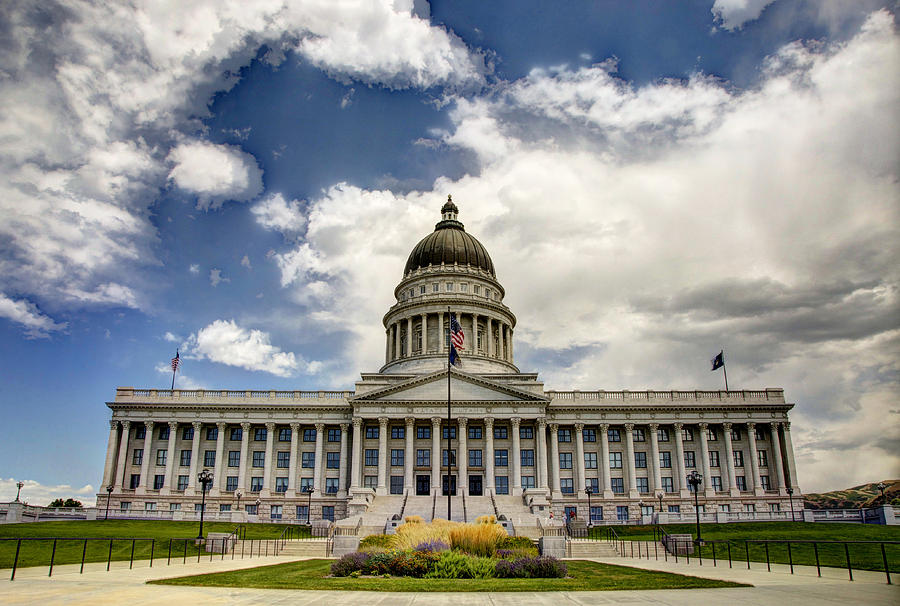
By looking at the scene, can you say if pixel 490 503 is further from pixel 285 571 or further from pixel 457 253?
pixel 457 253

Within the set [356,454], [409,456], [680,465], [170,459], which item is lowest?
[680,465]

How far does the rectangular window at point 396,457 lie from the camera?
241 feet

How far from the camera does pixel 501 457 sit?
7319 centimetres

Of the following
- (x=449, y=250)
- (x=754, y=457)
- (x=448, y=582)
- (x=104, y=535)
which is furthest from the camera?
(x=449, y=250)

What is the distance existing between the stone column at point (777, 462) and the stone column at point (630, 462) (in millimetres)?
16549

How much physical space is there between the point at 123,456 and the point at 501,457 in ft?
146

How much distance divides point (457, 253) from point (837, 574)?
7767 cm

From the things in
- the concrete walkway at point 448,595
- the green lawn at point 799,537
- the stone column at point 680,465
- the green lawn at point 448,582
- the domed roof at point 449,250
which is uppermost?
the domed roof at point 449,250

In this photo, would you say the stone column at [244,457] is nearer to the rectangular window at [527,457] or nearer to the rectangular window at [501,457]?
the rectangular window at [501,457]

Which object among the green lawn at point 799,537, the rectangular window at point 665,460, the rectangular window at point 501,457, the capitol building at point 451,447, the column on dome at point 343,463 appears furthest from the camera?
the rectangular window at point 665,460

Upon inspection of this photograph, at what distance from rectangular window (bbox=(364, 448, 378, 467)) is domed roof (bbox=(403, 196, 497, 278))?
108 ft

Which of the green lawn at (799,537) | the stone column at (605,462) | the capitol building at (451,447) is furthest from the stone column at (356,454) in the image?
the stone column at (605,462)

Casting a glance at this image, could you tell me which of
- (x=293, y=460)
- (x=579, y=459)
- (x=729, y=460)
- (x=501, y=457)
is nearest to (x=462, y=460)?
(x=501, y=457)

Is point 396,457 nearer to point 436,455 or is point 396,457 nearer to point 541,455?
point 436,455
